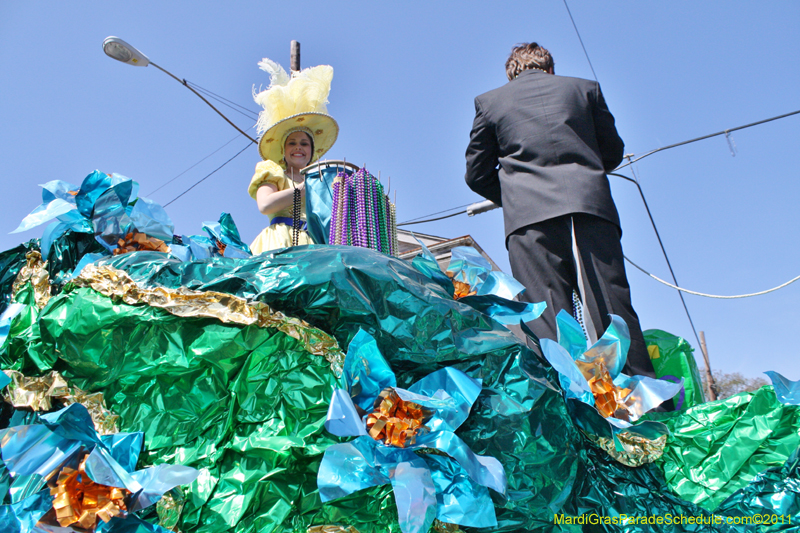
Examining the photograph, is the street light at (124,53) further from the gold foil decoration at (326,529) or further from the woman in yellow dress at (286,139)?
the gold foil decoration at (326,529)

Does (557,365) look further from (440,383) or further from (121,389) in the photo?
(121,389)

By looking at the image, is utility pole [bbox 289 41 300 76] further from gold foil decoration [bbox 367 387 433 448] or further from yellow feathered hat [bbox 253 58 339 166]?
gold foil decoration [bbox 367 387 433 448]

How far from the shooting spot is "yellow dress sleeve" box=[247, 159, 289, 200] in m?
2.61

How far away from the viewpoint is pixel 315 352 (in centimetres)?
94

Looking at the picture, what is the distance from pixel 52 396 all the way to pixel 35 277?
0.29 m

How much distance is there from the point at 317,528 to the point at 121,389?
0.39 m

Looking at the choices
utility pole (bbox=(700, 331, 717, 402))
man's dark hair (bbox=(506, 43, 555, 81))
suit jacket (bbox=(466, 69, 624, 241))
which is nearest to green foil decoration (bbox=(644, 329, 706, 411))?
suit jacket (bbox=(466, 69, 624, 241))

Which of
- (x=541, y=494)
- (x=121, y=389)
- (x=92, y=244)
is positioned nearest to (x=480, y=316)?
(x=541, y=494)

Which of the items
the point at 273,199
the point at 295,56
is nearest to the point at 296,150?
the point at 273,199

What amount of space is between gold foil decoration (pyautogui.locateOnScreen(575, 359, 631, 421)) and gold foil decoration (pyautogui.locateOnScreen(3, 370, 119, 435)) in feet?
2.70

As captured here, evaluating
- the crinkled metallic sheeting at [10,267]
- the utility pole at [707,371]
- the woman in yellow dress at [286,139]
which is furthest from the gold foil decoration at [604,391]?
the utility pole at [707,371]

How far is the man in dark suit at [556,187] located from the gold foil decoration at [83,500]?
1.06 meters

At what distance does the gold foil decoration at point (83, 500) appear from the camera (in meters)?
0.88

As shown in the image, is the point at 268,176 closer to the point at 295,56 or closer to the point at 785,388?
the point at 785,388
